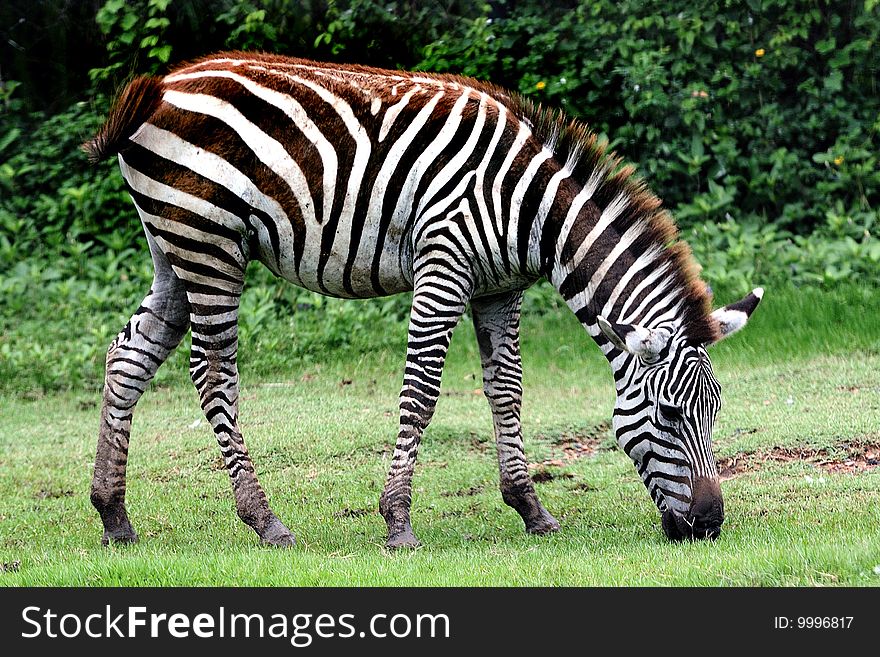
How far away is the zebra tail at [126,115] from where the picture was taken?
21.7 feet

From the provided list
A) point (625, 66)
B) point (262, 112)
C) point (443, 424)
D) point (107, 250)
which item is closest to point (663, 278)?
point (262, 112)

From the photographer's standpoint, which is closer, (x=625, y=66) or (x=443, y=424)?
(x=443, y=424)

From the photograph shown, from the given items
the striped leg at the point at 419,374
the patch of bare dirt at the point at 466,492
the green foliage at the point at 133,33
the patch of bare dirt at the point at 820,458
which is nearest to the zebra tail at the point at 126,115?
the striped leg at the point at 419,374

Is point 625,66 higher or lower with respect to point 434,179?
higher

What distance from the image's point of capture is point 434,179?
653 centimetres

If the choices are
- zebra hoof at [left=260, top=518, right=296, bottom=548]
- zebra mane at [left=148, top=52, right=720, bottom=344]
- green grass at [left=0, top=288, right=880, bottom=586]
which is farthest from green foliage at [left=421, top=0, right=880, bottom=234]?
zebra hoof at [left=260, top=518, right=296, bottom=548]

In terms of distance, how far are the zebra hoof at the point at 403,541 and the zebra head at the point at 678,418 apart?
4.62 ft

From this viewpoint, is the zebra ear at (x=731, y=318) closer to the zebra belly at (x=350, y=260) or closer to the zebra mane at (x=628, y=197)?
the zebra mane at (x=628, y=197)

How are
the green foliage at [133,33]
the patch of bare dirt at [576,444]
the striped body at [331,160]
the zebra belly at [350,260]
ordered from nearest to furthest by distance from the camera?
the striped body at [331,160], the zebra belly at [350,260], the patch of bare dirt at [576,444], the green foliage at [133,33]

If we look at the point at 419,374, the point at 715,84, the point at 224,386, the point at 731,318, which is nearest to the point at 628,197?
the point at 731,318

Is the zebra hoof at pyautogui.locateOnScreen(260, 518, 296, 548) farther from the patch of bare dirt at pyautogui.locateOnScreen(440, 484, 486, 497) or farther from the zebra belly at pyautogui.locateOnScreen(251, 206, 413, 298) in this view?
the patch of bare dirt at pyautogui.locateOnScreen(440, 484, 486, 497)

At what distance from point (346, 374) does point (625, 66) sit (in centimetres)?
597

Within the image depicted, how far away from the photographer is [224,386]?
268 inches

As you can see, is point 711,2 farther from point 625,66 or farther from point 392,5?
point 392,5
